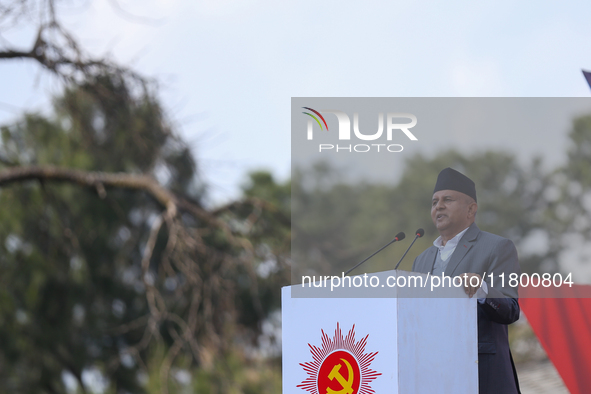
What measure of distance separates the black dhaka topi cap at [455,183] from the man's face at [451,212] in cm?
2

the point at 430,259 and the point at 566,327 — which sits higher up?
the point at 430,259

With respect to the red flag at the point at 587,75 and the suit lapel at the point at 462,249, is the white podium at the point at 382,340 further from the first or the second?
the red flag at the point at 587,75

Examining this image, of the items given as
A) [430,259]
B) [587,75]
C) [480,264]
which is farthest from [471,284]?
[587,75]

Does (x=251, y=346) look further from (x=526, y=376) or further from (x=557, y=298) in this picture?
(x=526, y=376)

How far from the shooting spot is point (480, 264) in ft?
7.40

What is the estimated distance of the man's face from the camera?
236 centimetres

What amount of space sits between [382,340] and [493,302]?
1.46ft

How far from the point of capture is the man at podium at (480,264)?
2088mm

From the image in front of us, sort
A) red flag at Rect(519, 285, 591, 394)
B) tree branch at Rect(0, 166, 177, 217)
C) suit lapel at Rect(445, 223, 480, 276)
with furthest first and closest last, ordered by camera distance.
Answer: tree branch at Rect(0, 166, 177, 217), red flag at Rect(519, 285, 591, 394), suit lapel at Rect(445, 223, 480, 276)

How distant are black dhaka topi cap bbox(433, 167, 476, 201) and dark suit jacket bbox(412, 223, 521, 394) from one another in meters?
0.14

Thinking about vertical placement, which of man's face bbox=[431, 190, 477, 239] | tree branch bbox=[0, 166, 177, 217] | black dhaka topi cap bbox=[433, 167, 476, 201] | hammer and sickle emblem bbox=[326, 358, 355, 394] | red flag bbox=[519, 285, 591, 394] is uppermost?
tree branch bbox=[0, 166, 177, 217]

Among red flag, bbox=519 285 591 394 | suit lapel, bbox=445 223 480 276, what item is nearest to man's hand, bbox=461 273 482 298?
suit lapel, bbox=445 223 480 276

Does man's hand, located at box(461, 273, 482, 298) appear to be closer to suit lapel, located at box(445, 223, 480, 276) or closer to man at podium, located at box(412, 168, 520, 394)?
man at podium, located at box(412, 168, 520, 394)

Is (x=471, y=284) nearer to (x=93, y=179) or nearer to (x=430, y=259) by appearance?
(x=430, y=259)
